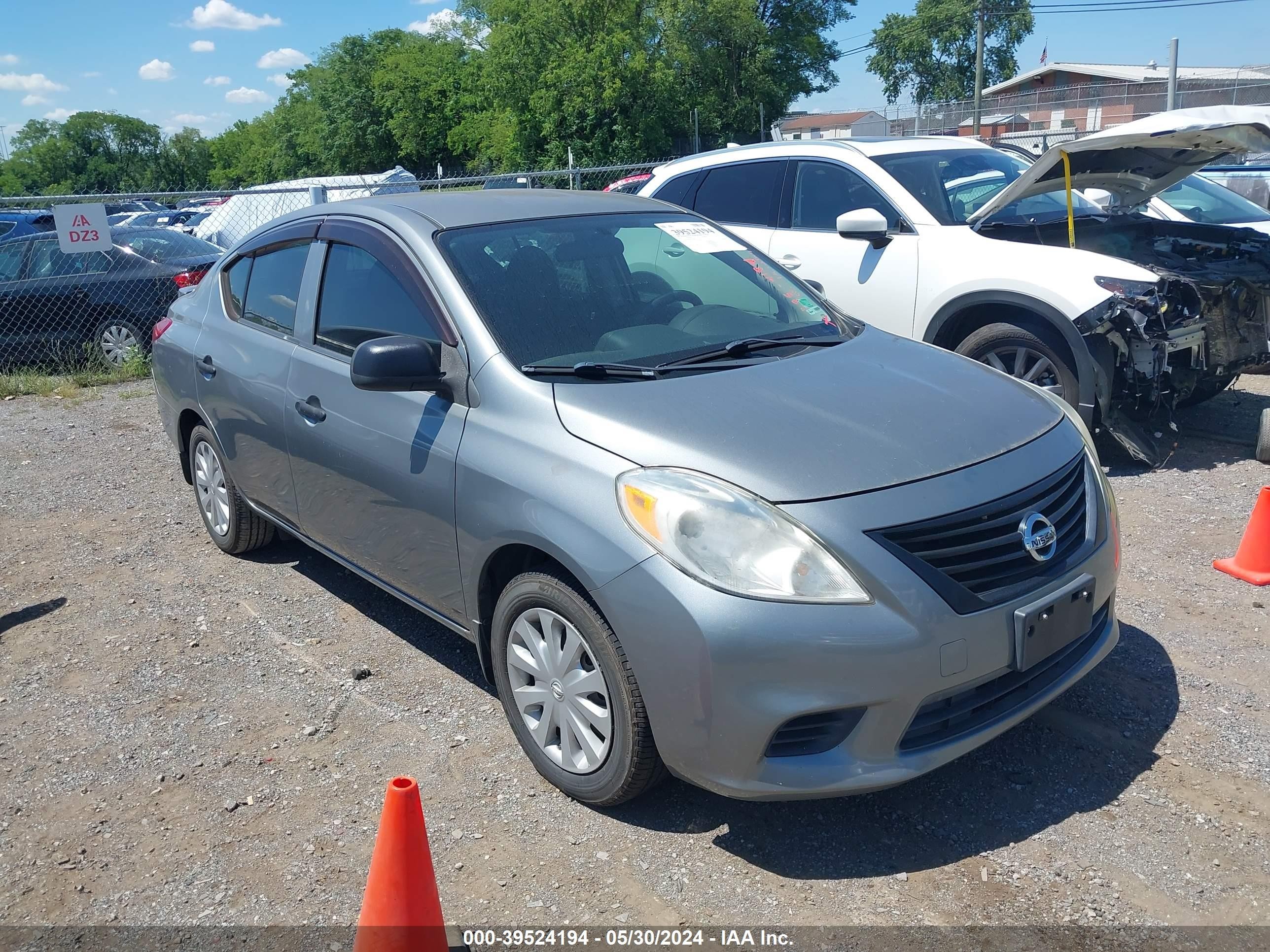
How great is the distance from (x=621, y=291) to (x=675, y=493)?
1250mm

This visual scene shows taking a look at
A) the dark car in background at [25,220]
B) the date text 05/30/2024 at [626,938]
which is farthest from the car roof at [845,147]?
the dark car in background at [25,220]

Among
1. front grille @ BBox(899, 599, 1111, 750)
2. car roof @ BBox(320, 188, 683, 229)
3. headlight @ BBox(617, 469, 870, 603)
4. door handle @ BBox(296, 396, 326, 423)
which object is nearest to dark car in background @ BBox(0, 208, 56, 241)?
car roof @ BBox(320, 188, 683, 229)

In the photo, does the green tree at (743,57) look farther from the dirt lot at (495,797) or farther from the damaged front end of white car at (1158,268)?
the dirt lot at (495,797)

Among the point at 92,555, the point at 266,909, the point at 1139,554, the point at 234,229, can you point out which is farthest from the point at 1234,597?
the point at 234,229

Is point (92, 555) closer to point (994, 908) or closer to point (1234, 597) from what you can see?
point (994, 908)

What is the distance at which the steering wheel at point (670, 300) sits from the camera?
380cm

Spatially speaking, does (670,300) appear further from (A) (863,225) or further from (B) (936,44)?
(B) (936,44)

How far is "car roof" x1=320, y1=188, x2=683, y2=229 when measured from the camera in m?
4.01

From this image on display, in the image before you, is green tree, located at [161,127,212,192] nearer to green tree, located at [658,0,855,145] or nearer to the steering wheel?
green tree, located at [658,0,855,145]

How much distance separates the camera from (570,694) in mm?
3076

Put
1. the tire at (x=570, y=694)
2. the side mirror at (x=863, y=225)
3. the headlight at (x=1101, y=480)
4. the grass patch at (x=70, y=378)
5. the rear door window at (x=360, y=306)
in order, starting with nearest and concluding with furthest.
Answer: the tire at (x=570, y=694), the headlight at (x=1101, y=480), the rear door window at (x=360, y=306), the side mirror at (x=863, y=225), the grass patch at (x=70, y=378)

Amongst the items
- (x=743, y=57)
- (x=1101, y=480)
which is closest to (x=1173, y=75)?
(x=1101, y=480)

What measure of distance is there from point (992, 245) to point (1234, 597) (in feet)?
8.20

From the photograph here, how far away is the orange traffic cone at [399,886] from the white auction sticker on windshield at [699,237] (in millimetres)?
2602
